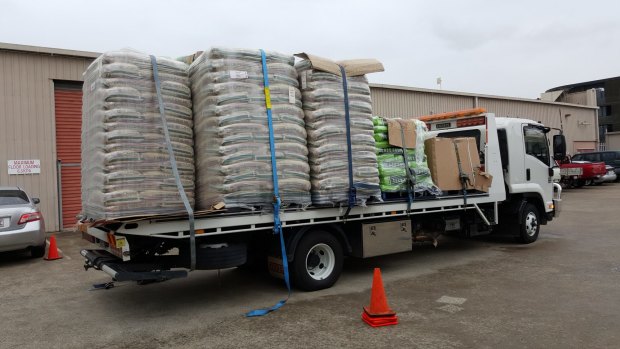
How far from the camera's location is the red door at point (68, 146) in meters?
13.4

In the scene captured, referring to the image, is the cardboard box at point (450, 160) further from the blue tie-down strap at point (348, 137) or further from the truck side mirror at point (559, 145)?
the truck side mirror at point (559, 145)

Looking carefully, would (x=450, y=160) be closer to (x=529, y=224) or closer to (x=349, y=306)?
(x=529, y=224)

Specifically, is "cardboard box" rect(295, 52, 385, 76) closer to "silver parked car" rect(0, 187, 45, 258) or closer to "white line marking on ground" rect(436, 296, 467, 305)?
"white line marking on ground" rect(436, 296, 467, 305)

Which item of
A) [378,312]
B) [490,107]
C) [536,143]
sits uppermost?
[490,107]

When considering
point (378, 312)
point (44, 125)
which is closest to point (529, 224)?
point (378, 312)

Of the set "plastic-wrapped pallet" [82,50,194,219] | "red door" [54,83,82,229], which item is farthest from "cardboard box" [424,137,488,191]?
"red door" [54,83,82,229]

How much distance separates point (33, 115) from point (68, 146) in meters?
1.22

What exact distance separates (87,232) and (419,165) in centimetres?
477

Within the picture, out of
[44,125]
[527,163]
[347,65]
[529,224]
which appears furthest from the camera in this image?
[44,125]

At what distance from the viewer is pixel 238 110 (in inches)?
211

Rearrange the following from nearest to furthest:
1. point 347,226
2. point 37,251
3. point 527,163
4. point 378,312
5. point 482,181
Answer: point 378,312 < point 347,226 < point 482,181 < point 37,251 < point 527,163

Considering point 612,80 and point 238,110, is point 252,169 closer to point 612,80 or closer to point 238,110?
point 238,110

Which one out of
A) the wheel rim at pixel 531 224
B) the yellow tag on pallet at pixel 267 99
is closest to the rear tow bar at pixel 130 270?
the yellow tag on pallet at pixel 267 99

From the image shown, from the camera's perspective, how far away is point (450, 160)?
7762 mm
